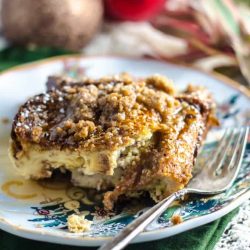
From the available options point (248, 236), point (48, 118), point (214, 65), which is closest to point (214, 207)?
point (248, 236)

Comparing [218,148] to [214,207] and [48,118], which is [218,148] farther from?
[48,118]

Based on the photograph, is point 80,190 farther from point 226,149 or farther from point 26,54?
point 26,54

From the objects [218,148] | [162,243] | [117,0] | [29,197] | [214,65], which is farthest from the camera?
[117,0]

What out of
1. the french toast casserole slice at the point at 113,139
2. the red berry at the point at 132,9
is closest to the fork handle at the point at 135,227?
the french toast casserole slice at the point at 113,139

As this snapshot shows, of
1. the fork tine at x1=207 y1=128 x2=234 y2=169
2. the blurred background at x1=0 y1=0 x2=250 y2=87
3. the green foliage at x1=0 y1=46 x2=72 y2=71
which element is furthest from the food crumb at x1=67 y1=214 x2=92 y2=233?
the green foliage at x1=0 y1=46 x2=72 y2=71

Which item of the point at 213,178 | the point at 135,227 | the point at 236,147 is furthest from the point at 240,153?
the point at 135,227

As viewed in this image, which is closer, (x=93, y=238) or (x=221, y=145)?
(x=93, y=238)

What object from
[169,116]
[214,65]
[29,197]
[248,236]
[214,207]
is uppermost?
[214,65]
